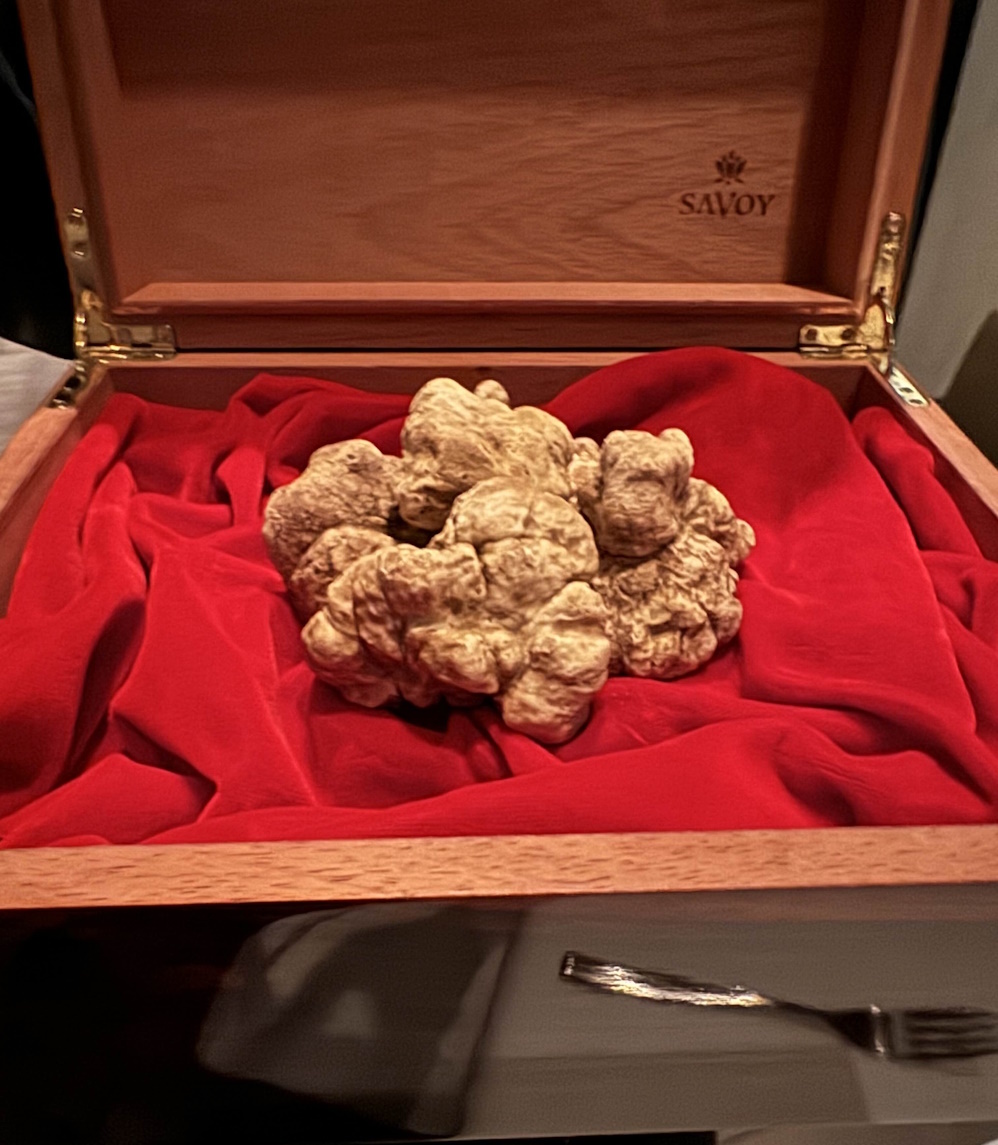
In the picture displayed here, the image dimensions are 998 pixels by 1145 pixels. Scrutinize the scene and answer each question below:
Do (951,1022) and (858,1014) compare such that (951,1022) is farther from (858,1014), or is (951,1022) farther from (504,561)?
(504,561)

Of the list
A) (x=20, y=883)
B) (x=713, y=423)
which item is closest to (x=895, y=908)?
(x=20, y=883)

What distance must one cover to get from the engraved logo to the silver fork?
95 centimetres

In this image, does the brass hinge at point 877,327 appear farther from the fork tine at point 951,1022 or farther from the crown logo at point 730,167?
the fork tine at point 951,1022

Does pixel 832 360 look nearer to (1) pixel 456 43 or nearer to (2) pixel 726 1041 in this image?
(1) pixel 456 43

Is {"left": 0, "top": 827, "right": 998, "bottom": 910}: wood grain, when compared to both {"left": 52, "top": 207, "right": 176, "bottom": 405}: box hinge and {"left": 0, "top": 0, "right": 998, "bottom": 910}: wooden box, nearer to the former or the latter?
{"left": 0, "top": 0, "right": 998, "bottom": 910}: wooden box

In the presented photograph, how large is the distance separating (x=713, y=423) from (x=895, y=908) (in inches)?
25.7

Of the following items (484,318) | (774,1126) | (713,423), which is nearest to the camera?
(774,1126)

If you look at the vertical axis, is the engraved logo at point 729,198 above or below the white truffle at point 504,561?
above

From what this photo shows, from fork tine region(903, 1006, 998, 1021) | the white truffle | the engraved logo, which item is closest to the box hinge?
the white truffle

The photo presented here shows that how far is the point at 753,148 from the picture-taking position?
113 cm

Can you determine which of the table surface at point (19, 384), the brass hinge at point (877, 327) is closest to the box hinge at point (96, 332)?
the table surface at point (19, 384)

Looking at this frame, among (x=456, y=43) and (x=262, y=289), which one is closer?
(x=456, y=43)

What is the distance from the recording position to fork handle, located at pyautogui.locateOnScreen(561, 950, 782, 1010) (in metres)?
0.50

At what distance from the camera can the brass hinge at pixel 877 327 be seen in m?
1.11
